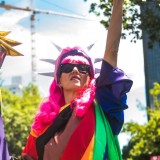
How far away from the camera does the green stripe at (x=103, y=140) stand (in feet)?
9.84

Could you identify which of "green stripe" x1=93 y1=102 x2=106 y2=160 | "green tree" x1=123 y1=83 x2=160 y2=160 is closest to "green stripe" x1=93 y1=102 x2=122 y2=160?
"green stripe" x1=93 y1=102 x2=106 y2=160

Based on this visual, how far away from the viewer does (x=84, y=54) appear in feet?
11.2

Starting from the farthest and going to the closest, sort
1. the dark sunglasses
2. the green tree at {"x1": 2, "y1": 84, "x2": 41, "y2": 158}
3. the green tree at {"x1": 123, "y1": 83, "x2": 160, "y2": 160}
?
the green tree at {"x1": 2, "y1": 84, "x2": 41, "y2": 158} < the green tree at {"x1": 123, "y1": 83, "x2": 160, "y2": 160} < the dark sunglasses

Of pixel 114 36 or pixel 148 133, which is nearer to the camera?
pixel 114 36

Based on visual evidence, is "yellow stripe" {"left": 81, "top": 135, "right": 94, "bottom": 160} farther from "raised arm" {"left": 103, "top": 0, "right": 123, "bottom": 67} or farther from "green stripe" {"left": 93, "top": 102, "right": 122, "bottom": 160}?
"raised arm" {"left": 103, "top": 0, "right": 123, "bottom": 67}

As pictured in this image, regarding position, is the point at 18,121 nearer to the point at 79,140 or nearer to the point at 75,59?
the point at 75,59

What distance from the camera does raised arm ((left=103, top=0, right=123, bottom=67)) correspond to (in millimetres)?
3031

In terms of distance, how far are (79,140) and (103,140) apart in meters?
0.16

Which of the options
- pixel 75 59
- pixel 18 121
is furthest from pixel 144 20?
pixel 18 121

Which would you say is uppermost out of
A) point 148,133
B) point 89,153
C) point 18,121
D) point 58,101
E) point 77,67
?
point 77,67

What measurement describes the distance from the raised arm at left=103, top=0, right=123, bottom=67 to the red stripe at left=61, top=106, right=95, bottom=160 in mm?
431

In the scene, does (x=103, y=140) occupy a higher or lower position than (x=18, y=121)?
higher

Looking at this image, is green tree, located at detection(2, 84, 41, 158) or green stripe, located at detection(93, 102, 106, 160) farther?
green tree, located at detection(2, 84, 41, 158)

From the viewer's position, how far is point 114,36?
303cm
